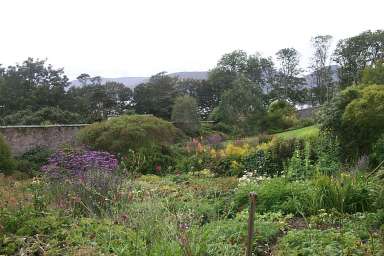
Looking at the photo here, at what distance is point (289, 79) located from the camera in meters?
35.3

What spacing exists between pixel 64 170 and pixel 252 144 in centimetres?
744

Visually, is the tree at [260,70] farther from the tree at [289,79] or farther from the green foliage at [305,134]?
the green foliage at [305,134]

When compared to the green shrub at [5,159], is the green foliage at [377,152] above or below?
above

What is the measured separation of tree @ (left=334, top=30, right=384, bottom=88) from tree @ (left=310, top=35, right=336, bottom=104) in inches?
52.9

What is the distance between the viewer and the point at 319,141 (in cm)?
1048

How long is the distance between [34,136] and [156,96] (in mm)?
14516

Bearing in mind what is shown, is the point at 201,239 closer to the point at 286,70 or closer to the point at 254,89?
the point at 254,89

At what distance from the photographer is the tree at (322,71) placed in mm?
32062

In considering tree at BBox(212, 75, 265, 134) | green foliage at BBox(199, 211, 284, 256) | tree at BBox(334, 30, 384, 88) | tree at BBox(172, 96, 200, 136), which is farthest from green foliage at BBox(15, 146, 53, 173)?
tree at BBox(334, 30, 384, 88)

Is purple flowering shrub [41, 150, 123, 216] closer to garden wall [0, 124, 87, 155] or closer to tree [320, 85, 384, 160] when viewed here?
tree [320, 85, 384, 160]

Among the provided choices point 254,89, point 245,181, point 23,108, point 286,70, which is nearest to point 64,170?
point 245,181

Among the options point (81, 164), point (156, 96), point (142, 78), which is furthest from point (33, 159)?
point (142, 78)

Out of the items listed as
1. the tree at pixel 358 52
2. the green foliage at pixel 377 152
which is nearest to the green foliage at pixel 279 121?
the tree at pixel 358 52

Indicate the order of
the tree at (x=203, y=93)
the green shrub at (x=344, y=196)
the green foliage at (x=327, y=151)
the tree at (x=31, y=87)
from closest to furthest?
the green shrub at (x=344, y=196), the green foliage at (x=327, y=151), the tree at (x=31, y=87), the tree at (x=203, y=93)
